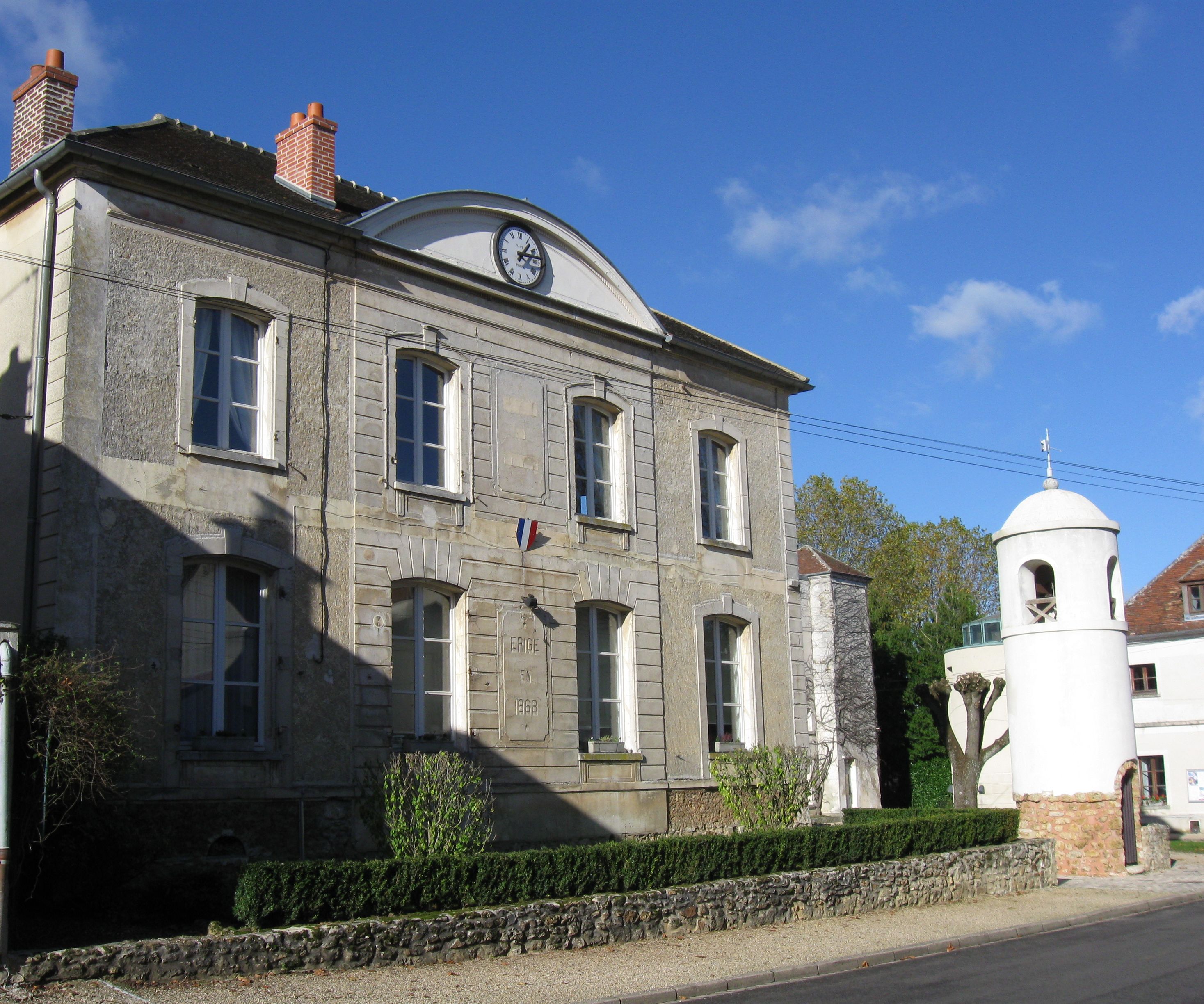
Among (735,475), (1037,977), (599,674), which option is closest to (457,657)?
(599,674)

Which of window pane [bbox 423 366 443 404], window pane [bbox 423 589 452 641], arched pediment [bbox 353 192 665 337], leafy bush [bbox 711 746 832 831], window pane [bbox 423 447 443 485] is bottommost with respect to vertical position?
leafy bush [bbox 711 746 832 831]

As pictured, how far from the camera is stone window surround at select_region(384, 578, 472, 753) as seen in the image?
1563 cm

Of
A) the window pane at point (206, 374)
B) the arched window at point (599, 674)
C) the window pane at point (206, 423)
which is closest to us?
the window pane at point (206, 423)

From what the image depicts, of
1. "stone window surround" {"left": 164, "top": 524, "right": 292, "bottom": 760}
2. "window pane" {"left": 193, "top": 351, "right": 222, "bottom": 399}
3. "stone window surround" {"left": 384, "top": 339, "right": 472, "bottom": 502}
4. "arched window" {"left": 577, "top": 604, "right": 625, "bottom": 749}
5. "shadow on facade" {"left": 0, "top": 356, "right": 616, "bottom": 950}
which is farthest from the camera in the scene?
"arched window" {"left": 577, "top": 604, "right": 625, "bottom": 749}

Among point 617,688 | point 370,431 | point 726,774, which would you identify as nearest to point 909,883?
point 726,774

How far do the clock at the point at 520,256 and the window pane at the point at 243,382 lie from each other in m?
4.33

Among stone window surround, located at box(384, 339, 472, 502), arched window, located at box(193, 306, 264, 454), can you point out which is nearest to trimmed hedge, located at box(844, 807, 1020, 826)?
stone window surround, located at box(384, 339, 472, 502)

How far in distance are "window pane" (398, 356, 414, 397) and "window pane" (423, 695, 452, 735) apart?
13.4 feet

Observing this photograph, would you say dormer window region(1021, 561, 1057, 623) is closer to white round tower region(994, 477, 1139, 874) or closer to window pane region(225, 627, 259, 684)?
A: white round tower region(994, 477, 1139, 874)

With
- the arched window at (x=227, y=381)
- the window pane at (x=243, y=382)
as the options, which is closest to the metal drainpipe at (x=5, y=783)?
the arched window at (x=227, y=381)

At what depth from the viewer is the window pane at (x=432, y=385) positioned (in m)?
16.6

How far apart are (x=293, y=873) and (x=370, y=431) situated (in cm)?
636

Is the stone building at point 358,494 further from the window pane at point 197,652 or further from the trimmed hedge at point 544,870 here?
the trimmed hedge at point 544,870

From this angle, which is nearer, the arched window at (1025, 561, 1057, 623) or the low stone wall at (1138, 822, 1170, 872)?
the low stone wall at (1138, 822, 1170, 872)
